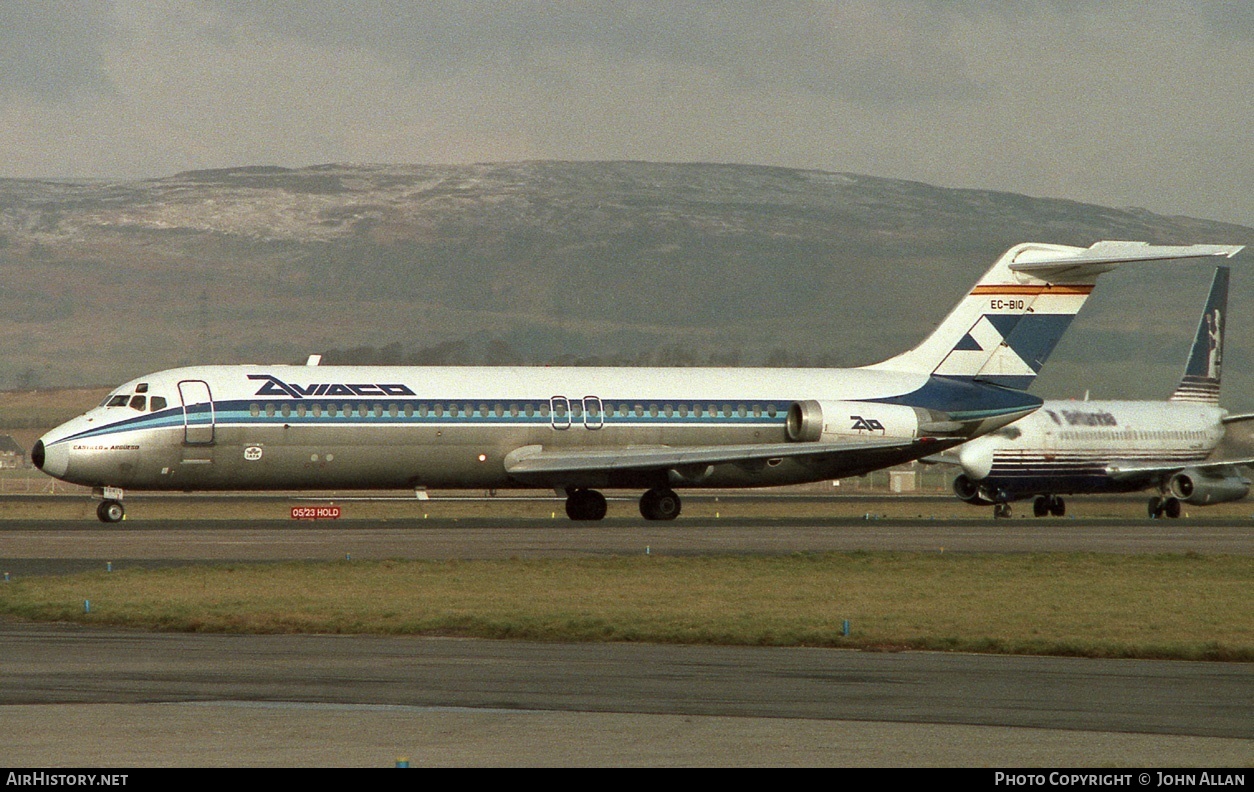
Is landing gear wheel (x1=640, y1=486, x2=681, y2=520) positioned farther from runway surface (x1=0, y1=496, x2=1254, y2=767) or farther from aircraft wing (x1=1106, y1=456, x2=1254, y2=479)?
runway surface (x1=0, y1=496, x2=1254, y2=767)

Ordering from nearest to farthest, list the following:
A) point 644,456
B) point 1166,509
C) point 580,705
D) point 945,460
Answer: point 580,705 < point 644,456 < point 1166,509 < point 945,460

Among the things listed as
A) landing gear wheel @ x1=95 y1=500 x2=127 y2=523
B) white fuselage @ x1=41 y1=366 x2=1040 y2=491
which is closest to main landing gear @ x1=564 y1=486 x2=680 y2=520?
white fuselage @ x1=41 y1=366 x2=1040 y2=491

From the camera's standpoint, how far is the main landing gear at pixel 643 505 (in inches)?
2019

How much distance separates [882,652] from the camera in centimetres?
2134

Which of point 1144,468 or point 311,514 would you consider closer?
point 311,514

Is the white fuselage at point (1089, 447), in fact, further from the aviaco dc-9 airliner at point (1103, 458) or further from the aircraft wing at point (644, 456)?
the aircraft wing at point (644, 456)

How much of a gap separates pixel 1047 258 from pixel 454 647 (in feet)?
121

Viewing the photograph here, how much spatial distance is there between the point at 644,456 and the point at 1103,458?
2110cm

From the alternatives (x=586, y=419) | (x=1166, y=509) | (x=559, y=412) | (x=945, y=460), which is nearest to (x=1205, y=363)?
(x=1166, y=509)

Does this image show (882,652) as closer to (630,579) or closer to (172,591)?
(630,579)

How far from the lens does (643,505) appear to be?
169ft

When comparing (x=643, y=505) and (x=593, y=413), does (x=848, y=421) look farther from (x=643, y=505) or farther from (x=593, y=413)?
(x=593, y=413)

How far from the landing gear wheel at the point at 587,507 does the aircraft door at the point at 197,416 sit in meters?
10.9

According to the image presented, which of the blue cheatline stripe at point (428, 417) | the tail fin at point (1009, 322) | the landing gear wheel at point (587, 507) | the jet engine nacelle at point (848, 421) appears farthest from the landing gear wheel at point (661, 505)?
the tail fin at point (1009, 322)
